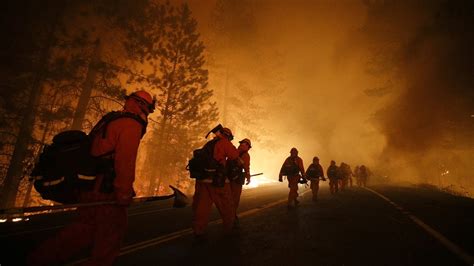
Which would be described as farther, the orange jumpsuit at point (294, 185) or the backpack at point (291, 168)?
the backpack at point (291, 168)

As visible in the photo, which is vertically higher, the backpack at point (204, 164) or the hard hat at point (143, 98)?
the hard hat at point (143, 98)

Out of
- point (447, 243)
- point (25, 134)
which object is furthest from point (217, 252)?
point (25, 134)

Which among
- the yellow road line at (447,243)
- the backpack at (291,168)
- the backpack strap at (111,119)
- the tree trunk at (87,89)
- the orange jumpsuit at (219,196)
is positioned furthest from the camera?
the tree trunk at (87,89)

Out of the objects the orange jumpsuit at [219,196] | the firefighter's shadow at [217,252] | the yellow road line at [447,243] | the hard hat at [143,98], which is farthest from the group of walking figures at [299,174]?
the hard hat at [143,98]

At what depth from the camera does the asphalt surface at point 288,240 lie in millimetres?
4070

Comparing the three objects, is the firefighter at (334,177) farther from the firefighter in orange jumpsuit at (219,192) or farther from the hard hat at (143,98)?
the hard hat at (143,98)

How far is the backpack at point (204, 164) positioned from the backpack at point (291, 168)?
529cm

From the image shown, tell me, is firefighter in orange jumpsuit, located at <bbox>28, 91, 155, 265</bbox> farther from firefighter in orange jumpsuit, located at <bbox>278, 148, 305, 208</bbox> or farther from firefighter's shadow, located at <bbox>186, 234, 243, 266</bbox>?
firefighter in orange jumpsuit, located at <bbox>278, 148, 305, 208</bbox>

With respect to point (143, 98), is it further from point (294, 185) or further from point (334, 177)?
point (334, 177)

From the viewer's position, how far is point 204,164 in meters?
5.93

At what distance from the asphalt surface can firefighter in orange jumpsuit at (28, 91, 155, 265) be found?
1204mm

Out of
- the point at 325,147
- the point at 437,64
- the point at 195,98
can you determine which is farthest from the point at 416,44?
the point at 325,147

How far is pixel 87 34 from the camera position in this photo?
15984 mm

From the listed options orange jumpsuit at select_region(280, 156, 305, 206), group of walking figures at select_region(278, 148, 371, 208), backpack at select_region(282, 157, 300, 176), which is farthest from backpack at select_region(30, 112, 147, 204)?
backpack at select_region(282, 157, 300, 176)
